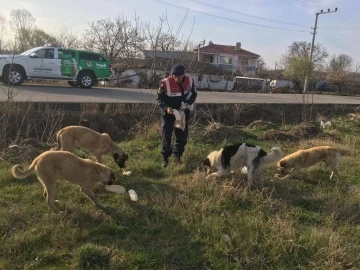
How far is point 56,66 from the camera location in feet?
58.8

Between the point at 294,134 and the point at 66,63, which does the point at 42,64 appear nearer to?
the point at 66,63

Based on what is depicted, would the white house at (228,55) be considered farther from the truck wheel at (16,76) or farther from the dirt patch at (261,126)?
the dirt patch at (261,126)

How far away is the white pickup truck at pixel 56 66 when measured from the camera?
17.0m

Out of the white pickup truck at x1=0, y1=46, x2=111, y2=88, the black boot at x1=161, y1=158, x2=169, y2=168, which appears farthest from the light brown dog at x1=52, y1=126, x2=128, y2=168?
the white pickup truck at x1=0, y1=46, x2=111, y2=88

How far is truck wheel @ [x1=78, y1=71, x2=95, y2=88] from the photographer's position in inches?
756

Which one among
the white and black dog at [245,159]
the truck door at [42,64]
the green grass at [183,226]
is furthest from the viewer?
the truck door at [42,64]

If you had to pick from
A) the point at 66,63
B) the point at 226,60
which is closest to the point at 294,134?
the point at 66,63

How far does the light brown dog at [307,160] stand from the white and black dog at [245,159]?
2.49 feet

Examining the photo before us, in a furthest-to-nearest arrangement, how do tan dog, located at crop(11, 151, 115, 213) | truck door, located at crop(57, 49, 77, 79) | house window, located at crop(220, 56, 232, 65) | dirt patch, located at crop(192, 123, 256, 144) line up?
house window, located at crop(220, 56, 232, 65) < truck door, located at crop(57, 49, 77, 79) < dirt patch, located at crop(192, 123, 256, 144) < tan dog, located at crop(11, 151, 115, 213)

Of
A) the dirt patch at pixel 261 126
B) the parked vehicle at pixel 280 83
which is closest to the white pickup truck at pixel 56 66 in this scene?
the dirt patch at pixel 261 126

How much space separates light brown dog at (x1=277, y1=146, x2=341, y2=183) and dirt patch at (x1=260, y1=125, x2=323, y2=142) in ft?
11.0

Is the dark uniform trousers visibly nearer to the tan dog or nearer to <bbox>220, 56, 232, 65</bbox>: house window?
the tan dog

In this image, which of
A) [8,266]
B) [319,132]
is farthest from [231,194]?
[319,132]

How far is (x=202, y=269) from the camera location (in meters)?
3.99
